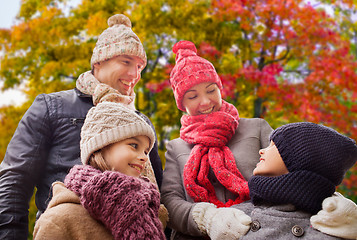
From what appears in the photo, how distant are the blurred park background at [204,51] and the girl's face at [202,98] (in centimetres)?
306

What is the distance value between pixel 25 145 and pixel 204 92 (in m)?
1.35

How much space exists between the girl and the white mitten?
834mm

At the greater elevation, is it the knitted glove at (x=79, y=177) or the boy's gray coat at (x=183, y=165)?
the knitted glove at (x=79, y=177)

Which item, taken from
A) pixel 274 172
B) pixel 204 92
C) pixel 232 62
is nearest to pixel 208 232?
pixel 274 172

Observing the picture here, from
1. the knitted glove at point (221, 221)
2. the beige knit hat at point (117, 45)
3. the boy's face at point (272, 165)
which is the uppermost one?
the beige knit hat at point (117, 45)

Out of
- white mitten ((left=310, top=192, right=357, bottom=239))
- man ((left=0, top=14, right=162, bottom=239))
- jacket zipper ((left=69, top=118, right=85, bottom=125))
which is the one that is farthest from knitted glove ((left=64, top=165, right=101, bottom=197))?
white mitten ((left=310, top=192, right=357, bottom=239))

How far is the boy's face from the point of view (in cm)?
199

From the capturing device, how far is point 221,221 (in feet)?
6.51

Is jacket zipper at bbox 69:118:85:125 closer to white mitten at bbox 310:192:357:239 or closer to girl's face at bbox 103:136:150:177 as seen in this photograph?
girl's face at bbox 103:136:150:177

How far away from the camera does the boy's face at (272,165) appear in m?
1.99

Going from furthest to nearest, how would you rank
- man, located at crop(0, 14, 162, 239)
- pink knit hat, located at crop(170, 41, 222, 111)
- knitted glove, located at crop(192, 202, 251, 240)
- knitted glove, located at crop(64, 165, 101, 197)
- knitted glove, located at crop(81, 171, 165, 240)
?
pink knit hat, located at crop(170, 41, 222, 111) < man, located at crop(0, 14, 162, 239) < knitted glove, located at crop(192, 202, 251, 240) < knitted glove, located at crop(64, 165, 101, 197) < knitted glove, located at crop(81, 171, 165, 240)

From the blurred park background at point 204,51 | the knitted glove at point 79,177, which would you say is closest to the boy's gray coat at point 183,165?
the knitted glove at point 79,177

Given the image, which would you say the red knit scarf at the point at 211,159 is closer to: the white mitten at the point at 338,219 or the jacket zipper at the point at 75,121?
the white mitten at the point at 338,219

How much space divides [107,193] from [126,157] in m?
0.28
